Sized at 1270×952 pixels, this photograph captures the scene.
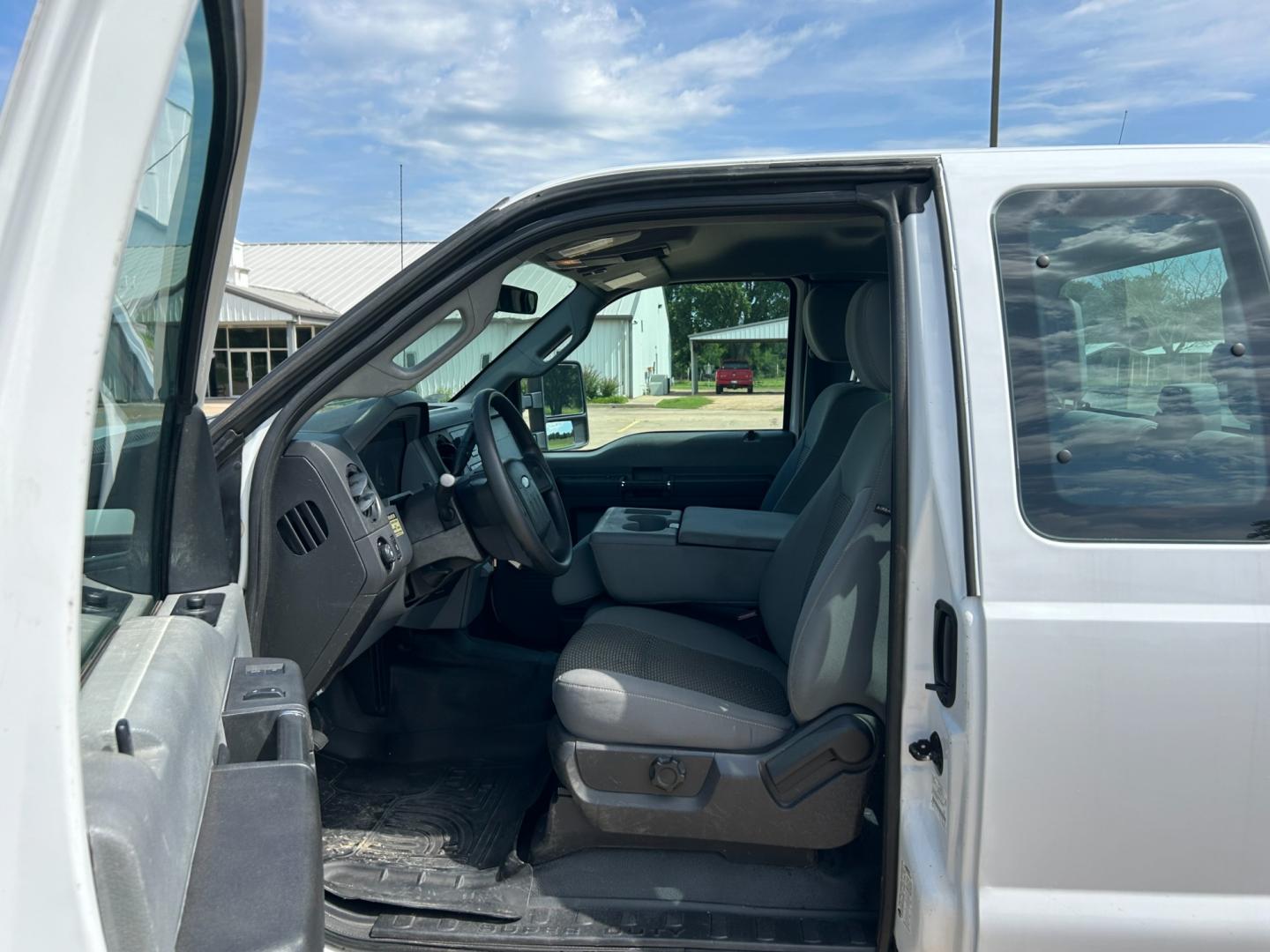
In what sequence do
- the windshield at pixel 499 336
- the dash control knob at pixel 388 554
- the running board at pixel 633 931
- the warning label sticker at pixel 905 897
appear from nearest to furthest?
the warning label sticker at pixel 905 897 → the running board at pixel 633 931 → the dash control knob at pixel 388 554 → the windshield at pixel 499 336

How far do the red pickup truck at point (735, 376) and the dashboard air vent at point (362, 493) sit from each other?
2.33 meters

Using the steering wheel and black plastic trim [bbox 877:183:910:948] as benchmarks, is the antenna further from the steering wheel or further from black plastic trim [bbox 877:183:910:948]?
the steering wheel

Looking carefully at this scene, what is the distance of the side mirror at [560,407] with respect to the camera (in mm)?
4168

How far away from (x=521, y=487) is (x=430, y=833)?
0.93m

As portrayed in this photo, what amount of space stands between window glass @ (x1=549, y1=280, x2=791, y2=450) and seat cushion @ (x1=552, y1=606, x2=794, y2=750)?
1803mm

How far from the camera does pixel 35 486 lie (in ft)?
2.77

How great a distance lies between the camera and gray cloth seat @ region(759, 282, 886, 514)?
12.1 ft

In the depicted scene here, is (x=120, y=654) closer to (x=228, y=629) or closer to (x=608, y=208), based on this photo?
(x=228, y=629)

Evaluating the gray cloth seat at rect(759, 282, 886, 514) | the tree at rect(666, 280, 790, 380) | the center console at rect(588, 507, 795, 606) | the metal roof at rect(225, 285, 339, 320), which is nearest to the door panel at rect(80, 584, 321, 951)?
the center console at rect(588, 507, 795, 606)

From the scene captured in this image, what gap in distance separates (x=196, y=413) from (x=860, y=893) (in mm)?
1600

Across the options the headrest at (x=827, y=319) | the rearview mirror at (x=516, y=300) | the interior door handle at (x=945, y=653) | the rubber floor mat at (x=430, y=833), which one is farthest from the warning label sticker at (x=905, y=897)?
the headrest at (x=827, y=319)

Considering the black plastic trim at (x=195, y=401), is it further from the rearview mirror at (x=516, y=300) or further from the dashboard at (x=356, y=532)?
the rearview mirror at (x=516, y=300)

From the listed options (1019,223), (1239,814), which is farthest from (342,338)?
(1239,814)

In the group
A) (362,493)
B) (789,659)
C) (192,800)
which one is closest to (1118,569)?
(789,659)
